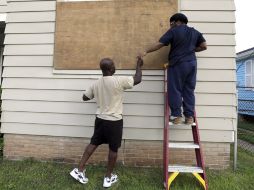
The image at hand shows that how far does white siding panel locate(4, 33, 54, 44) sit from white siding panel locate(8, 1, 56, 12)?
42 centimetres

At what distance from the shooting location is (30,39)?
17.8ft

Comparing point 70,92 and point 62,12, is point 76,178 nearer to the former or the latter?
point 70,92

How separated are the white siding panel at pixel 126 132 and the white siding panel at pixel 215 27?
1489 millimetres

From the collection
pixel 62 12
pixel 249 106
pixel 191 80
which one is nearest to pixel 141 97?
pixel 191 80

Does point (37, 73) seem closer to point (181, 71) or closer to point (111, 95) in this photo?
point (111, 95)

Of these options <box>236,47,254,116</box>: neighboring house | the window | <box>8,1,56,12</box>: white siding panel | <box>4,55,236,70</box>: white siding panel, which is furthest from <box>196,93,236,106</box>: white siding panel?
the window

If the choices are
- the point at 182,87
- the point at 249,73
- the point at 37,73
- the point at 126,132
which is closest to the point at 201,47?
the point at 182,87

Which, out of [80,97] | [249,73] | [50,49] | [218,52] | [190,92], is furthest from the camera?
[249,73]

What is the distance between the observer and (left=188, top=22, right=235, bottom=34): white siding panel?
4.99 metres

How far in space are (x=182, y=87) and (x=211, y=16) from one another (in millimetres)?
1263

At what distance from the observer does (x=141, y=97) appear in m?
5.10

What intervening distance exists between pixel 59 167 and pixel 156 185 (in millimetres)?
1573

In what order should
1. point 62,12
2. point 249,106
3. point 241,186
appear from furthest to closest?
1. point 249,106
2. point 62,12
3. point 241,186

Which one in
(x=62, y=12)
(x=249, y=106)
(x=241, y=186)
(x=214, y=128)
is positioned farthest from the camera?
(x=249, y=106)
